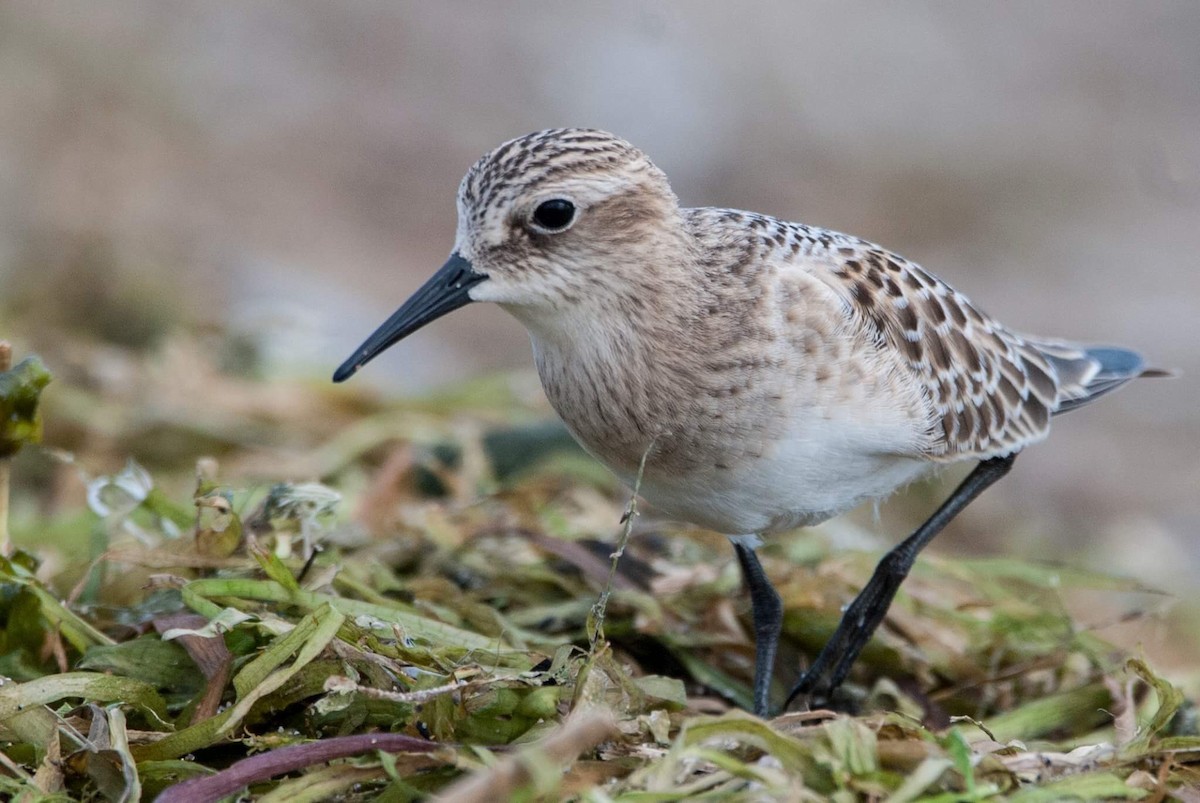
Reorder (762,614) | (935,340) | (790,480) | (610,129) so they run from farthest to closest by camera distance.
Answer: (610,129)
(935,340)
(762,614)
(790,480)

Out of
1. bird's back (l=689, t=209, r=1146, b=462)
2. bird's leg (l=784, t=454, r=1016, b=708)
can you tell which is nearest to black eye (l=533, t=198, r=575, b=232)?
bird's back (l=689, t=209, r=1146, b=462)

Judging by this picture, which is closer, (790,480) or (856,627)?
(790,480)

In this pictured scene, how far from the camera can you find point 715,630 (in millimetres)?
4340

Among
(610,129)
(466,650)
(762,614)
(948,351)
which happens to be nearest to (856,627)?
(762,614)

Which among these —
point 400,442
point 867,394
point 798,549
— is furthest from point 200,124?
point 867,394

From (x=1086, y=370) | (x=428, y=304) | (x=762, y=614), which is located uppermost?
(x=1086, y=370)

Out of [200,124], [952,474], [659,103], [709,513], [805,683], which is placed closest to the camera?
[709,513]

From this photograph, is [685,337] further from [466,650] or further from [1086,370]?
[1086,370]

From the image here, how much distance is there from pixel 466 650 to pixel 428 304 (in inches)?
36.3

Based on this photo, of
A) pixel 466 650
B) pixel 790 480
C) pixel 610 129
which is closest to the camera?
pixel 466 650

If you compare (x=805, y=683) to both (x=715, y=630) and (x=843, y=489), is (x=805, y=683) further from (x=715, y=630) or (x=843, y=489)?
(x=843, y=489)

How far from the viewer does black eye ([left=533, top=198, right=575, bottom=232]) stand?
3574 mm

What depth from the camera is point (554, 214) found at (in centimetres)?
360

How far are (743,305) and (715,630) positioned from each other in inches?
45.0
